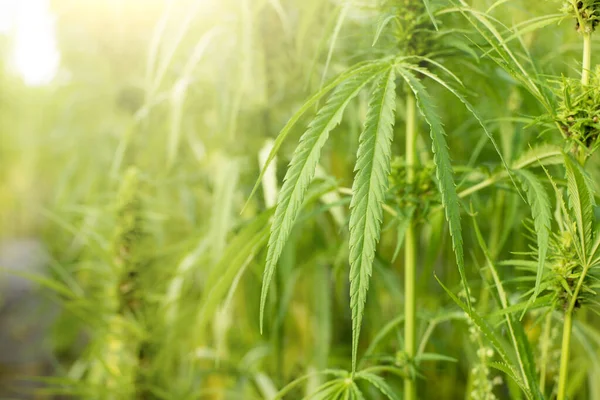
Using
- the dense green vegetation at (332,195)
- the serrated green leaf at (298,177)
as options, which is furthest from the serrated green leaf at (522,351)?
the serrated green leaf at (298,177)

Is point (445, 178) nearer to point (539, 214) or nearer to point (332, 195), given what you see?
point (539, 214)

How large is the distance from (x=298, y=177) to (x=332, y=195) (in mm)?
218

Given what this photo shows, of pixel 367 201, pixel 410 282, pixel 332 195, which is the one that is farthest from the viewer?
pixel 332 195

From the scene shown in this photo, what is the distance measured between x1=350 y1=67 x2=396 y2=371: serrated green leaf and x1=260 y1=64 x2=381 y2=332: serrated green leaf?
0.02m

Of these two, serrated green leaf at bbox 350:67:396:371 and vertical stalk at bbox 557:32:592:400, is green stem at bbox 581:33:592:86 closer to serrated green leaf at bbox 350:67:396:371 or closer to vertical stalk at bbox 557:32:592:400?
vertical stalk at bbox 557:32:592:400

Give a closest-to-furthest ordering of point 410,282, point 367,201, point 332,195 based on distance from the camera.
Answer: point 367,201
point 410,282
point 332,195

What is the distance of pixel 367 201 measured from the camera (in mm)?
244

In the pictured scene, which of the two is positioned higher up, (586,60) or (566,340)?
(586,60)

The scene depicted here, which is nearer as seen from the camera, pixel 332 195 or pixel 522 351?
pixel 522 351

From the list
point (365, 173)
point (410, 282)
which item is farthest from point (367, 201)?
point (410, 282)

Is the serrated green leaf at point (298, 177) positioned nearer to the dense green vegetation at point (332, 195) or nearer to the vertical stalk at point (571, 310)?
the dense green vegetation at point (332, 195)

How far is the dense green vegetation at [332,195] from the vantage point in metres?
0.28

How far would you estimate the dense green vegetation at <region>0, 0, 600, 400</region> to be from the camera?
0.91 feet

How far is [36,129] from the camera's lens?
3.94 ft
